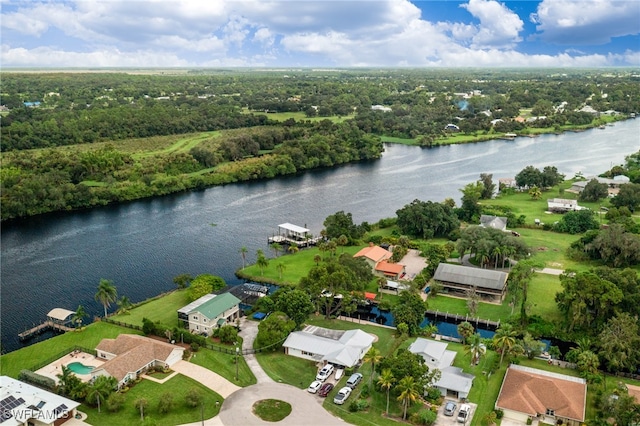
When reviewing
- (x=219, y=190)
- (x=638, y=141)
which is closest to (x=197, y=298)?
(x=219, y=190)

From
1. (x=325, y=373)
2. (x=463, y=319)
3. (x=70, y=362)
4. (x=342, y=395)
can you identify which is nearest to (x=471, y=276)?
(x=463, y=319)

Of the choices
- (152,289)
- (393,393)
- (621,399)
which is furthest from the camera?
(152,289)

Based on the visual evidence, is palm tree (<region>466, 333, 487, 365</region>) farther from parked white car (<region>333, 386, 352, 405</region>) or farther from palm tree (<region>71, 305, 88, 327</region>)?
palm tree (<region>71, 305, 88, 327</region>)

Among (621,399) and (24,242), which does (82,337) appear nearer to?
(24,242)

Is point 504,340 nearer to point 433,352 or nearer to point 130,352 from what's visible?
point 433,352

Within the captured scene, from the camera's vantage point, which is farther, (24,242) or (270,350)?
(24,242)

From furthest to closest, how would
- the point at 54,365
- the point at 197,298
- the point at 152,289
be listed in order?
the point at 152,289, the point at 197,298, the point at 54,365
